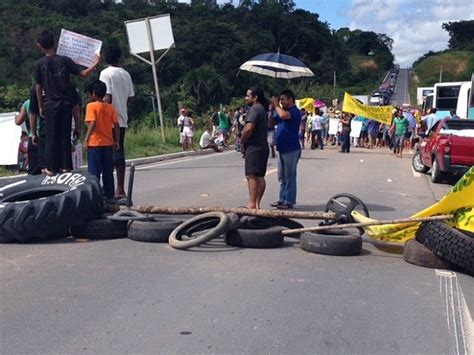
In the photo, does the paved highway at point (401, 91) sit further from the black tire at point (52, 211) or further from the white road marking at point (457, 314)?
the white road marking at point (457, 314)

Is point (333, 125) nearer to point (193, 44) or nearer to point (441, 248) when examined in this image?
point (441, 248)

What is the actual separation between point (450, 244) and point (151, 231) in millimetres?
3216

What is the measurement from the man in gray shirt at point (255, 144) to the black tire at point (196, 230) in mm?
1697

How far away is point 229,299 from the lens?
522 cm

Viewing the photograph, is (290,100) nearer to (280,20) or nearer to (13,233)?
(13,233)

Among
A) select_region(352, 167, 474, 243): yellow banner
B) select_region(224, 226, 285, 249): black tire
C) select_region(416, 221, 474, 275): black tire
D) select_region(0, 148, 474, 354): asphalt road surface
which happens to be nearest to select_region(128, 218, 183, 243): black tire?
select_region(0, 148, 474, 354): asphalt road surface

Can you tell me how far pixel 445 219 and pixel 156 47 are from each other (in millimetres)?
19273

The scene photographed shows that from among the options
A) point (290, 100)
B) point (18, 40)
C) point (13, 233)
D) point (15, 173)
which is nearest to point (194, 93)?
point (18, 40)

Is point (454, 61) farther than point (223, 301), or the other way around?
point (454, 61)

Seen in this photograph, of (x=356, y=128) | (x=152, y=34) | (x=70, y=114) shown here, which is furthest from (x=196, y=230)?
(x=356, y=128)

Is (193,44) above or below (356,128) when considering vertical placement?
above

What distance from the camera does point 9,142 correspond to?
49.7 feet

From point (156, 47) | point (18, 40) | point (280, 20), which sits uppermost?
point (280, 20)

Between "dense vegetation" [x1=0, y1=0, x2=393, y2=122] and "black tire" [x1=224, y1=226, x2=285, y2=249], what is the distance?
28535 millimetres
